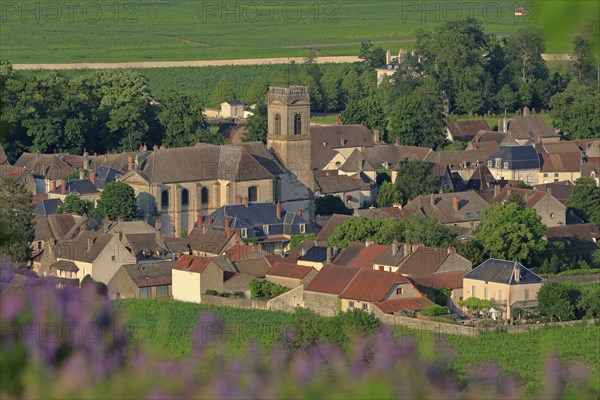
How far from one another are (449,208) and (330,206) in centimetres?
341

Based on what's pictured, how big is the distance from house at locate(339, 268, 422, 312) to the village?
4cm

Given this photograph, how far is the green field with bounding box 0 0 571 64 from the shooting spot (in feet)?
329

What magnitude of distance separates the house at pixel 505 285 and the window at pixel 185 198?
467 inches

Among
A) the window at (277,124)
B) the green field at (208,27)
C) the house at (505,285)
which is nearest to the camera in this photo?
the house at (505,285)

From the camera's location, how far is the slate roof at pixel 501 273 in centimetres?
3369

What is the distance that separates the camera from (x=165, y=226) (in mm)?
43625

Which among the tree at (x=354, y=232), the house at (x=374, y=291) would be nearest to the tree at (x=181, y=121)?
the tree at (x=354, y=232)

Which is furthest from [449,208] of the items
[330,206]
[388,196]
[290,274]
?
[290,274]

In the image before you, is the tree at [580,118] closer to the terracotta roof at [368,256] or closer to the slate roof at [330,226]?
the slate roof at [330,226]

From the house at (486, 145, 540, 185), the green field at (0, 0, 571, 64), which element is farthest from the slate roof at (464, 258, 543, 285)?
the green field at (0, 0, 571, 64)

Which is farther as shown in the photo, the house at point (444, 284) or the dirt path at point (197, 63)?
the dirt path at point (197, 63)

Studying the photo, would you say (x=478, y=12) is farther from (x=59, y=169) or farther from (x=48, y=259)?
(x=48, y=259)

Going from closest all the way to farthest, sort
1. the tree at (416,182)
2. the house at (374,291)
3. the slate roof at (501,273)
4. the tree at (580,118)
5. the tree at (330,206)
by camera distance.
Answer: the house at (374,291) → the slate roof at (501,273) → the tree at (330,206) → the tree at (416,182) → the tree at (580,118)

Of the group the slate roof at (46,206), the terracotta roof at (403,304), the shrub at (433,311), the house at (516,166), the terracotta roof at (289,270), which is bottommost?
the house at (516,166)
